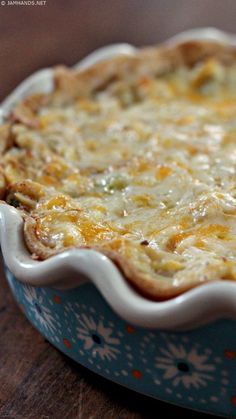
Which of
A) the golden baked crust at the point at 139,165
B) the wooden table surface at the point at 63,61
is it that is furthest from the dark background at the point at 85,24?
the golden baked crust at the point at 139,165

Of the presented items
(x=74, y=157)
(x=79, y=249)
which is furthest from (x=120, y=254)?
(x=74, y=157)

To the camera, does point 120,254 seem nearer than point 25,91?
Yes

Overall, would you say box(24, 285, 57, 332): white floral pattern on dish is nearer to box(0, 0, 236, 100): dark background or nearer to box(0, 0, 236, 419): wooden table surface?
box(0, 0, 236, 419): wooden table surface

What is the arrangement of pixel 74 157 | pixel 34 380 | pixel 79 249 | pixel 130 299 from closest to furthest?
pixel 130 299
pixel 79 249
pixel 34 380
pixel 74 157

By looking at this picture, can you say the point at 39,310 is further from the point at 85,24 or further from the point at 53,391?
the point at 85,24

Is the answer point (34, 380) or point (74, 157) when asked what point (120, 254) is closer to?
point (34, 380)

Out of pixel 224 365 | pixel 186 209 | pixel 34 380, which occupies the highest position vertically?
pixel 186 209

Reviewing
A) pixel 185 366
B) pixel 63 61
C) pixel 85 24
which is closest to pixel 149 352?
pixel 185 366
